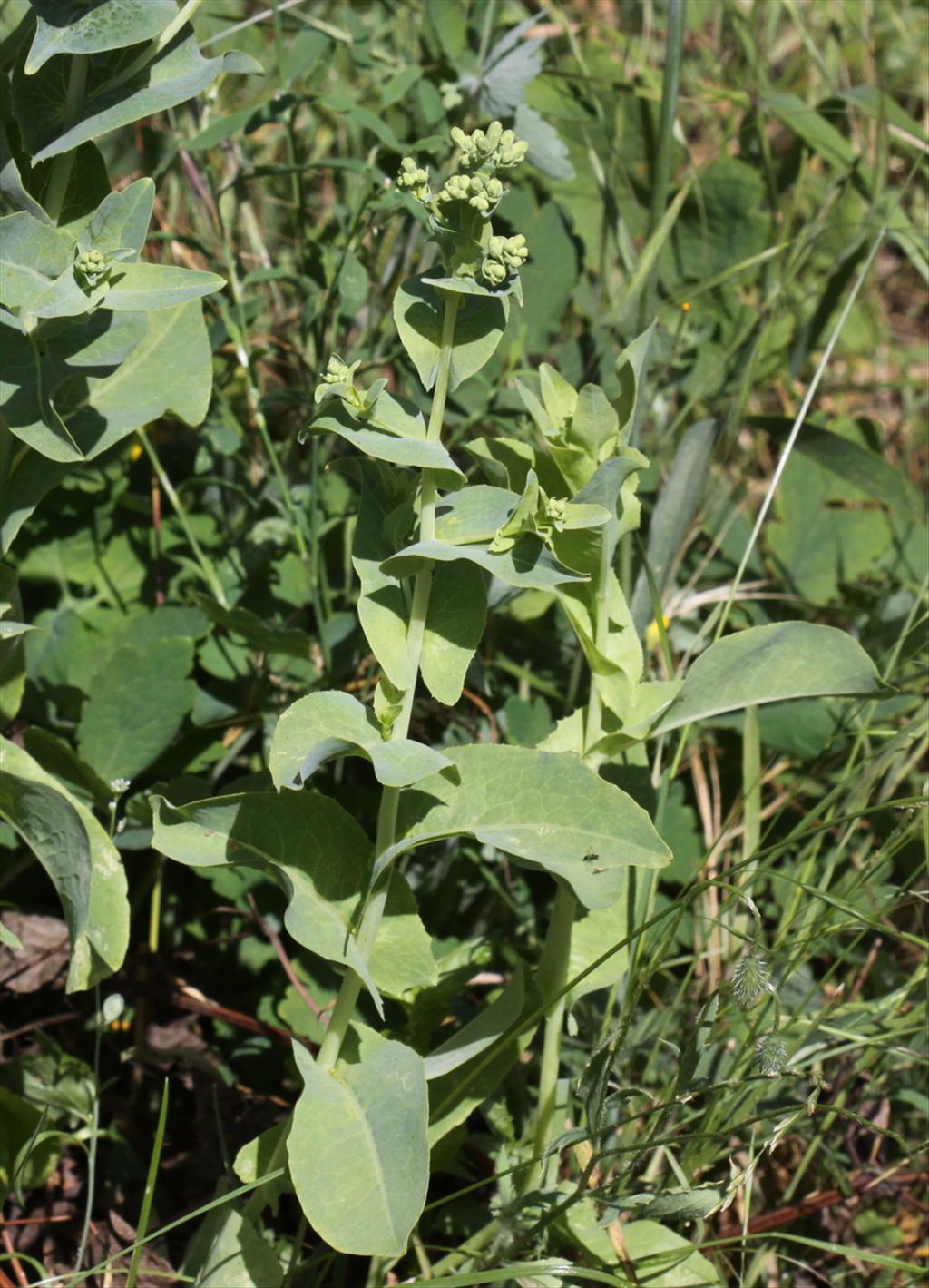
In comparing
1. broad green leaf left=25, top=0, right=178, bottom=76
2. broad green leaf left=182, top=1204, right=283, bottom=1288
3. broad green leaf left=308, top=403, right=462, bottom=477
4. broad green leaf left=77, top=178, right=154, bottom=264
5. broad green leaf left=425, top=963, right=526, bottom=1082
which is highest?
broad green leaf left=25, top=0, right=178, bottom=76

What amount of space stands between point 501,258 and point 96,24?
1.59 feet

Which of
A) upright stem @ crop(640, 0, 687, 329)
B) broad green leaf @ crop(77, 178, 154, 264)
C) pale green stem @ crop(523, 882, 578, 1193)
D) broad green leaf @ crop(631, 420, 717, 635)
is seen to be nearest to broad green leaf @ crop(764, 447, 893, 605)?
broad green leaf @ crop(631, 420, 717, 635)

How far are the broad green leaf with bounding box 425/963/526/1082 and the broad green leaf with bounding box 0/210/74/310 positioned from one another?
0.88 metres

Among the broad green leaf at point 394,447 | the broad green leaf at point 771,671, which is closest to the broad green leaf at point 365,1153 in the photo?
the broad green leaf at point 771,671

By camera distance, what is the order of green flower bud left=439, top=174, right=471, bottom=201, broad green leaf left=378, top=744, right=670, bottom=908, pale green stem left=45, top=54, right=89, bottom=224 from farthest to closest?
pale green stem left=45, top=54, right=89, bottom=224, broad green leaf left=378, top=744, right=670, bottom=908, green flower bud left=439, top=174, right=471, bottom=201

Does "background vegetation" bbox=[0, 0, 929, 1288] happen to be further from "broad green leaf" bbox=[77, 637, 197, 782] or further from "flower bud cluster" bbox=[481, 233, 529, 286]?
"flower bud cluster" bbox=[481, 233, 529, 286]

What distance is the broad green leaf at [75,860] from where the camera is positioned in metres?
1.37

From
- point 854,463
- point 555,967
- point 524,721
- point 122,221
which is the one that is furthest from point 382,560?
point 854,463

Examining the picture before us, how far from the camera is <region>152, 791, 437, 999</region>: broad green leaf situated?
50.4 inches

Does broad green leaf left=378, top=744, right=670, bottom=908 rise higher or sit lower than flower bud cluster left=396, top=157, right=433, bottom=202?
lower

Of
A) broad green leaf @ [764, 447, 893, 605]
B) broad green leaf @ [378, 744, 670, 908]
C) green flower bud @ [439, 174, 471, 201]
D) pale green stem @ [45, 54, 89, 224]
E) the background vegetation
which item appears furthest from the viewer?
broad green leaf @ [764, 447, 893, 605]

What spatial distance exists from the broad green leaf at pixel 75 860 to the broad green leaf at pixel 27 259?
1.62ft

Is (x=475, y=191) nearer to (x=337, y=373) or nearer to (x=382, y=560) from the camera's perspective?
(x=337, y=373)

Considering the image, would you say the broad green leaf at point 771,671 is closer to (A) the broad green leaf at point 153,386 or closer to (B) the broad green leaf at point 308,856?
(B) the broad green leaf at point 308,856
